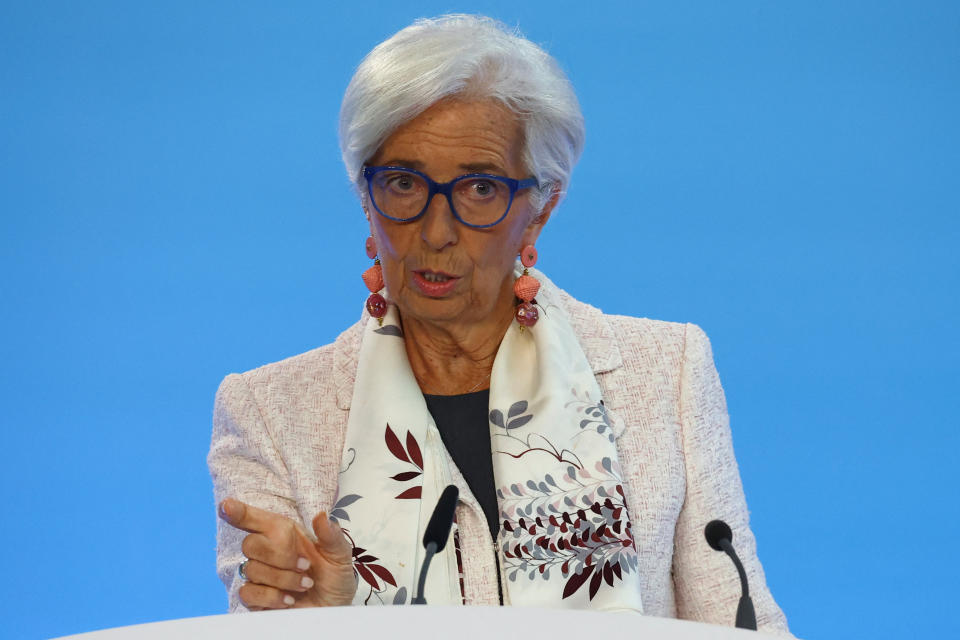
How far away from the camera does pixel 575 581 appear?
1.76 metres

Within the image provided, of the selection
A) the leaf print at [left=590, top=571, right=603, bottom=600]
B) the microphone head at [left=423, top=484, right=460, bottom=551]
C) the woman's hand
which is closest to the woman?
the leaf print at [left=590, top=571, right=603, bottom=600]

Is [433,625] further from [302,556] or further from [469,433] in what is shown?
[469,433]

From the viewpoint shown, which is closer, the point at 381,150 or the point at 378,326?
the point at 381,150

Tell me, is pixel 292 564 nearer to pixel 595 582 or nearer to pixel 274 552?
pixel 274 552

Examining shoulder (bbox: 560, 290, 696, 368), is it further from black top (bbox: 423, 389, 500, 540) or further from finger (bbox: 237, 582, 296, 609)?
finger (bbox: 237, 582, 296, 609)

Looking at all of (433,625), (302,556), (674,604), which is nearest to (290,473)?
(302,556)

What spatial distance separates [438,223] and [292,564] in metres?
0.61

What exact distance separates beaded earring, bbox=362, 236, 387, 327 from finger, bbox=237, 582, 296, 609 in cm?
→ 66

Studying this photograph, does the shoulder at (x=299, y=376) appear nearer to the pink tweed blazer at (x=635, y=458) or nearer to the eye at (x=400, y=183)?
the pink tweed blazer at (x=635, y=458)

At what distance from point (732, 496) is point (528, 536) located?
339mm

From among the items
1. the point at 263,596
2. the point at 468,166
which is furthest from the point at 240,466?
the point at 468,166

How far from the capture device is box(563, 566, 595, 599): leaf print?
174 centimetres

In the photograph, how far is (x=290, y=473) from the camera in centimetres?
185

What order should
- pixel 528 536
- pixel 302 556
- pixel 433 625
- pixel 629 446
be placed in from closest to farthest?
pixel 433 625, pixel 302 556, pixel 528 536, pixel 629 446
